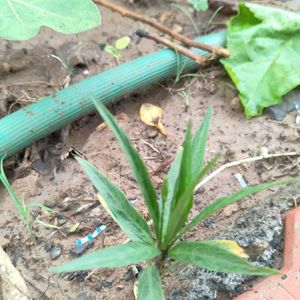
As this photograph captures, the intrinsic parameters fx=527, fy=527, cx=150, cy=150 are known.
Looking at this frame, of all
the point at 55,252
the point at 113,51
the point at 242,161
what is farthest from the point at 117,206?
the point at 113,51

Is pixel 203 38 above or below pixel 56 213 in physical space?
above

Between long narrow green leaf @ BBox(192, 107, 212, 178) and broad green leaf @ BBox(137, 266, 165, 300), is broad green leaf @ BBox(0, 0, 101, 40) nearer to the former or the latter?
long narrow green leaf @ BBox(192, 107, 212, 178)

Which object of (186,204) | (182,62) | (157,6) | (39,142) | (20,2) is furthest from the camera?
(157,6)

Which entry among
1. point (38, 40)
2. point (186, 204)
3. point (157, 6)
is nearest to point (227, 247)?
point (186, 204)

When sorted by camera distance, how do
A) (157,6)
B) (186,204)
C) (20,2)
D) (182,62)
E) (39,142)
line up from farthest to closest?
(157,6) → (182,62) → (39,142) → (20,2) → (186,204)

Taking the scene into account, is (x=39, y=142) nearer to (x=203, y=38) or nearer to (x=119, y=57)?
(x=119, y=57)

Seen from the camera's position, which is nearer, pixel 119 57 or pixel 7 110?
pixel 7 110

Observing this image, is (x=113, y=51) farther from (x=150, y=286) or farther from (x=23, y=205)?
(x=150, y=286)

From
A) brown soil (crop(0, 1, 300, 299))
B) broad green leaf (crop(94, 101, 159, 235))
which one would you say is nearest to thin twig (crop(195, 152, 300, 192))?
brown soil (crop(0, 1, 300, 299))

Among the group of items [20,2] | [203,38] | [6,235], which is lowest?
[6,235]
